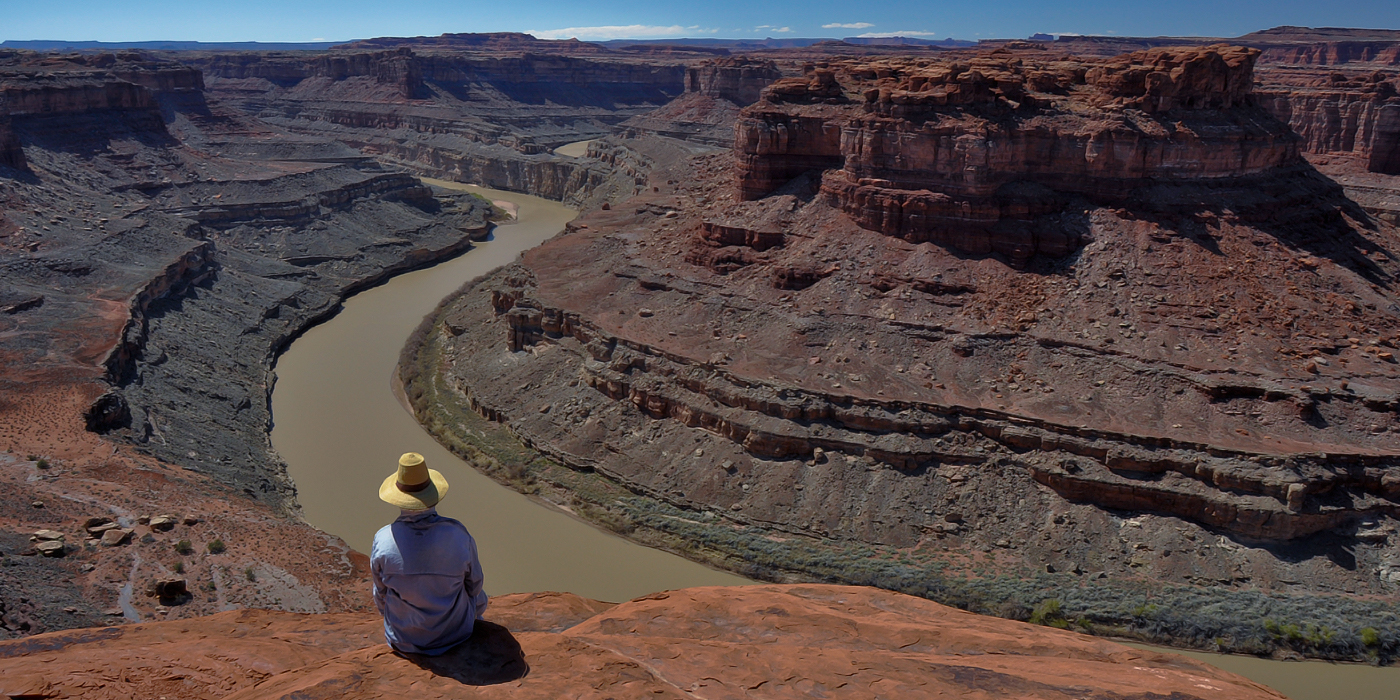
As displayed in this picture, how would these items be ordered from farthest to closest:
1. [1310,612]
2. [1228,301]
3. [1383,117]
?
1. [1383,117]
2. [1228,301]
3. [1310,612]

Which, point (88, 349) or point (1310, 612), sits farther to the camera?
point (88, 349)

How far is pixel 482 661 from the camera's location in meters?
9.48

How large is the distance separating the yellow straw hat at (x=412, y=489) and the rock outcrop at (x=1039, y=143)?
28.6m

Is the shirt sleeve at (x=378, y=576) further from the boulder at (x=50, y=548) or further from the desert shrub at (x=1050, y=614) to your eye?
the desert shrub at (x=1050, y=614)

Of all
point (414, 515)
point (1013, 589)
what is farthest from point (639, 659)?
point (1013, 589)

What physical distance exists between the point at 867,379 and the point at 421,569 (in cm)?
2192

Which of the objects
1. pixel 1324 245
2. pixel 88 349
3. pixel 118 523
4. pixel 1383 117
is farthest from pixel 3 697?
pixel 1383 117

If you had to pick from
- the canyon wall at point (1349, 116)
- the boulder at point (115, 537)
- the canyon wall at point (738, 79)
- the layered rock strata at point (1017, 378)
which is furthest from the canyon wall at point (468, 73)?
the boulder at point (115, 537)

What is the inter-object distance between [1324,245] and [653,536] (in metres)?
26.7

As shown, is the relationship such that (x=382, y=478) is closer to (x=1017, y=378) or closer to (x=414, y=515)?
(x=1017, y=378)

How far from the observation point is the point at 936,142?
3491cm

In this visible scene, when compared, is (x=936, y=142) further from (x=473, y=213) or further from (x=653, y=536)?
(x=473, y=213)

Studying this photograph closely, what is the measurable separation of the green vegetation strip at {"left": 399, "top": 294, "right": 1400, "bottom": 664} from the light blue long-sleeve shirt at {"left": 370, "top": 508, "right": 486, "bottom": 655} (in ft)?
53.9

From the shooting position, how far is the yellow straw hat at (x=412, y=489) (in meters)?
9.25
